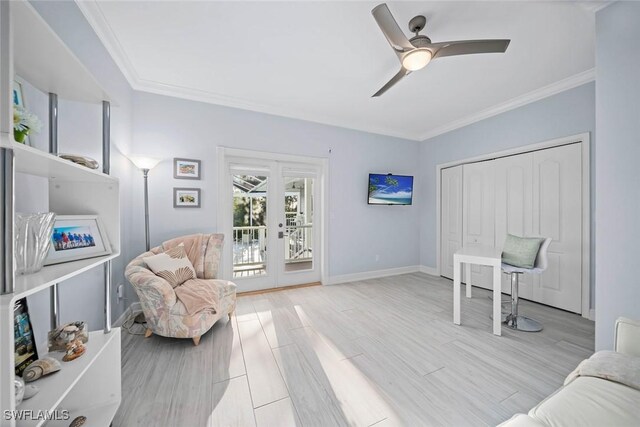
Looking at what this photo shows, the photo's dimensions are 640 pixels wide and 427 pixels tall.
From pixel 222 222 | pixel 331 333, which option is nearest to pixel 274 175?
pixel 222 222

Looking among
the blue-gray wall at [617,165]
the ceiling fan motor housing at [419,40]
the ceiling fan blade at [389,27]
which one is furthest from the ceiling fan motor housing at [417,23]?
the blue-gray wall at [617,165]

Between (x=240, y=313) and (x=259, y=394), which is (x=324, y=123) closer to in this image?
(x=240, y=313)

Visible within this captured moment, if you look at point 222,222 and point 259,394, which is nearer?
point 259,394

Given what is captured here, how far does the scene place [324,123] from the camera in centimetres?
380

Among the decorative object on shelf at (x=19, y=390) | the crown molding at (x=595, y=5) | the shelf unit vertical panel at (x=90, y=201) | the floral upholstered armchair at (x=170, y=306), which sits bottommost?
the floral upholstered armchair at (x=170, y=306)

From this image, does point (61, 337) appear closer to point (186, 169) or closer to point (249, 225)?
point (186, 169)

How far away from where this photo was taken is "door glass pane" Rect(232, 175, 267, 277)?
3416 mm

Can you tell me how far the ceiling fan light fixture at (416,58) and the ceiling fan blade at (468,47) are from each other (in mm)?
47

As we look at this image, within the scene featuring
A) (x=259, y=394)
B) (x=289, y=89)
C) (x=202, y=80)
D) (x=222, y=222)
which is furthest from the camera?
(x=222, y=222)

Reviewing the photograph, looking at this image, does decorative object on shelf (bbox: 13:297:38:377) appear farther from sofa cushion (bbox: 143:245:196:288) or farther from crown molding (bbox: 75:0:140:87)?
crown molding (bbox: 75:0:140:87)

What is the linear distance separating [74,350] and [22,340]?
0.18m

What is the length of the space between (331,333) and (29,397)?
77.0 inches

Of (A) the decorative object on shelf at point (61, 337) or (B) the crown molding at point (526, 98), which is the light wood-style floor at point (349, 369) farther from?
(B) the crown molding at point (526, 98)

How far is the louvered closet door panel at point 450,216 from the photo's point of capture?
4004mm
